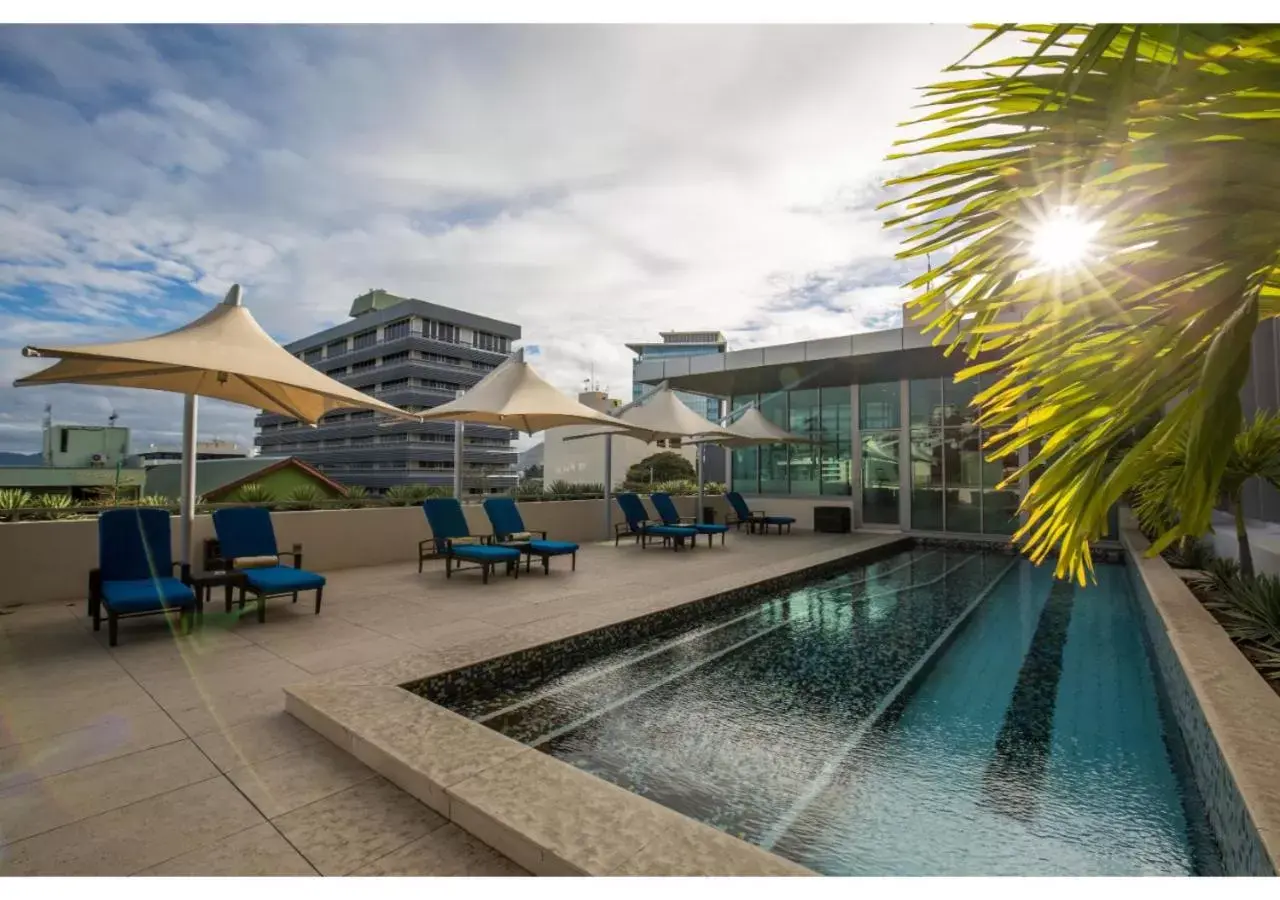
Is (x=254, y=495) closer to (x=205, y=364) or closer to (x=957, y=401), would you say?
(x=205, y=364)

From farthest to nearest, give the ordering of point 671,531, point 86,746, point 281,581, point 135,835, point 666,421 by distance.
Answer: point 666,421 → point 671,531 → point 281,581 → point 86,746 → point 135,835

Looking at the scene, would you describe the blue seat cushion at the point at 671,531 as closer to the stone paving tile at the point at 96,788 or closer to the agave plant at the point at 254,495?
the agave plant at the point at 254,495

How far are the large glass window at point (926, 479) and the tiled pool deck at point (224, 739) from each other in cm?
1076

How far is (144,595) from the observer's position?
5.03 m

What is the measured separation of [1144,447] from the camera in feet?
3.48

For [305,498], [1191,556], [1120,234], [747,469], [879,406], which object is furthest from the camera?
[747,469]

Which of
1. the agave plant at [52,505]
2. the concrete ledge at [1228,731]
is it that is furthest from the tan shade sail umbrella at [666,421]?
the concrete ledge at [1228,731]

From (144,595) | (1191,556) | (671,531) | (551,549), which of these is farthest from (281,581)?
(1191,556)

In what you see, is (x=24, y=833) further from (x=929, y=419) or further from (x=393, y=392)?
(x=393, y=392)

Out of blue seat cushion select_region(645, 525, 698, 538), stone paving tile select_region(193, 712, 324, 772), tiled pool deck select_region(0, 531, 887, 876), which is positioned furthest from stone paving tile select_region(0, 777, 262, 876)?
blue seat cushion select_region(645, 525, 698, 538)

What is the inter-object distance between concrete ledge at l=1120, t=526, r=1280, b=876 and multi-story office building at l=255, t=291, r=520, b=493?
86230 mm

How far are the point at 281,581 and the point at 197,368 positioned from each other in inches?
78.1

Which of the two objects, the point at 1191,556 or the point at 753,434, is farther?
the point at 753,434

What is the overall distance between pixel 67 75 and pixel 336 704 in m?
3.94
